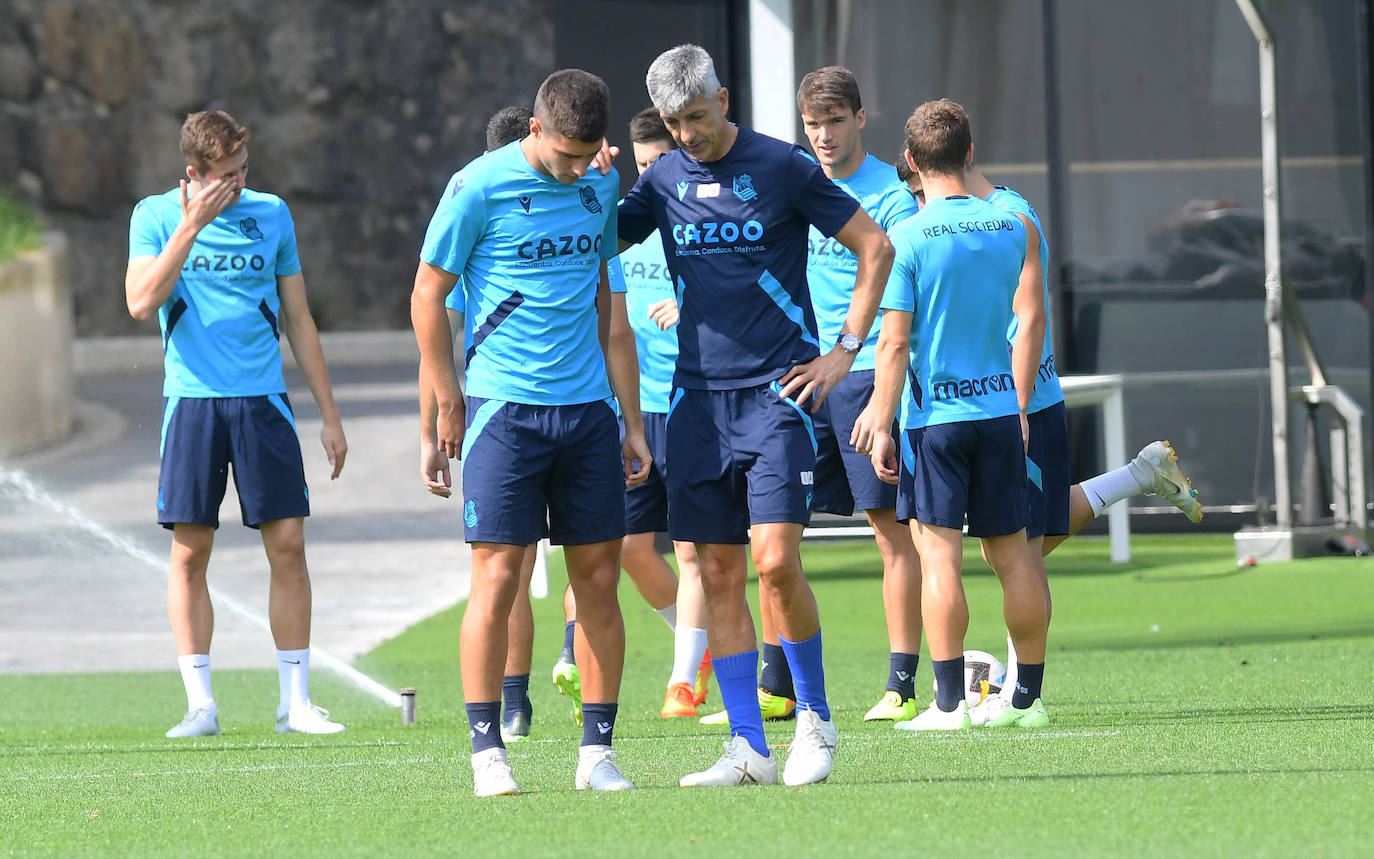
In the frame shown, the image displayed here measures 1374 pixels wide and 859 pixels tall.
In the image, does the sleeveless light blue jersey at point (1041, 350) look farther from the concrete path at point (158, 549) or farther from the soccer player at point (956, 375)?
the concrete path at point (158, 549)

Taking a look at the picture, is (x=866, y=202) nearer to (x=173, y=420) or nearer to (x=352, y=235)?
(x=173, y=420)

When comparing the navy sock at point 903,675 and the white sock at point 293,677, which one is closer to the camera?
the navy sock at point 903,675

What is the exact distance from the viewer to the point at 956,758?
527cm

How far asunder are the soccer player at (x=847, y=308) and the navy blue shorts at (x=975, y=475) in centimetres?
70

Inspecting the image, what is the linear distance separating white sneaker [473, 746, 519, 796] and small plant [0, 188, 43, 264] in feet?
46.8

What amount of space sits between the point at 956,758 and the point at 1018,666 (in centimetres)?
89

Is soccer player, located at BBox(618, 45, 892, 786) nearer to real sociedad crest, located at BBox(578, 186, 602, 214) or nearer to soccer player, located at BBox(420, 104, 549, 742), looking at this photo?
real sociedad crest, located at BBox(578, 186, 602, 214)

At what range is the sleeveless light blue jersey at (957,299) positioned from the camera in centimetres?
576

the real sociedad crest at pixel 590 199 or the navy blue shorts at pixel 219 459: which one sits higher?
the real sociedad crest at pixel 590 199

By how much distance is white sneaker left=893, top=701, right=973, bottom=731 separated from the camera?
5.96 metres

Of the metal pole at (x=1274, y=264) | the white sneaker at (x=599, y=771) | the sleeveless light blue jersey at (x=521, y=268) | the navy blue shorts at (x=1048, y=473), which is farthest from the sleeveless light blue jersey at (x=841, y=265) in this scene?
the metal pole at (x=1274, y=264)

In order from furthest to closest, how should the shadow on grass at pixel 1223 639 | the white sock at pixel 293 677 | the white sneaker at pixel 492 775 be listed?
the shadow on grass at pixel 1223 639, the white sock at pixel 293 677, the white sneaker at pixel 492 775

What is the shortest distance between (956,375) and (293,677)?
252 centimetres

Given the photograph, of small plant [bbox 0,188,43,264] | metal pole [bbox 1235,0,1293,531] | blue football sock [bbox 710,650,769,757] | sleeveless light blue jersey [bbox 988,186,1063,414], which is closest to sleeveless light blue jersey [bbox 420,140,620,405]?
blue football sock [bbox 710,650,769,757]
